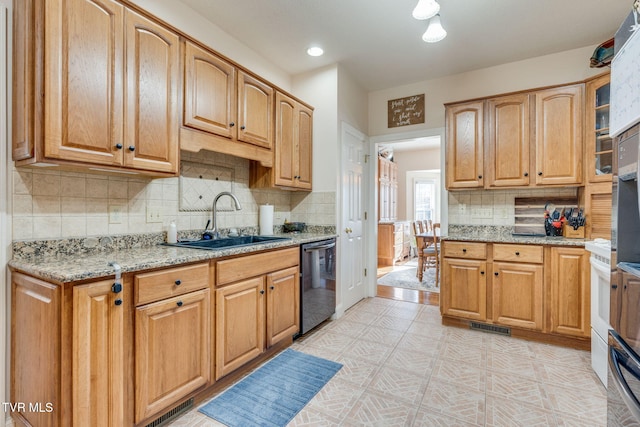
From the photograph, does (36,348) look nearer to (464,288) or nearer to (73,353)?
(73,353)

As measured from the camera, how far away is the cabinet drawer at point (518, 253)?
Result: 8.66 ft

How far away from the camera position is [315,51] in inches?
117

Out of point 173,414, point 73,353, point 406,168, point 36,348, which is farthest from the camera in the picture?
point 406,168

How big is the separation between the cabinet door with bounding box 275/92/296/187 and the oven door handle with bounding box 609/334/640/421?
7.89ft

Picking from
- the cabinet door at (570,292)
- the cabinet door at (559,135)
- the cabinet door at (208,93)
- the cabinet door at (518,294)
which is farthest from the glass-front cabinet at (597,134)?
the cabinet door at (208,93)

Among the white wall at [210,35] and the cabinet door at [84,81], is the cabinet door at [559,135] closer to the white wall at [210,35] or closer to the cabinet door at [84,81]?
the white wall at [210,35]

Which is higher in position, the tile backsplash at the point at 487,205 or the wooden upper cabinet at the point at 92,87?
the wooden upper cabinet at the point at 92,87

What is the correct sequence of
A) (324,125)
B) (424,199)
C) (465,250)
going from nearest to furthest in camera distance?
(465,250)
(324,125)
(424,199)

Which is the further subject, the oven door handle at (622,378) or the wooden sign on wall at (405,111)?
the wooden sign on wall at (405,111)

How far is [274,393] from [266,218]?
1551 millimetres

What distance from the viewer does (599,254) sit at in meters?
2.04

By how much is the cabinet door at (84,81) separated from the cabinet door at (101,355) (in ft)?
2.30

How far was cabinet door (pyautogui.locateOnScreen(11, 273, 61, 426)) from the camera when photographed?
1.23 m

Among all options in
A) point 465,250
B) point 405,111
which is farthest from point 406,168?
point 465,250
